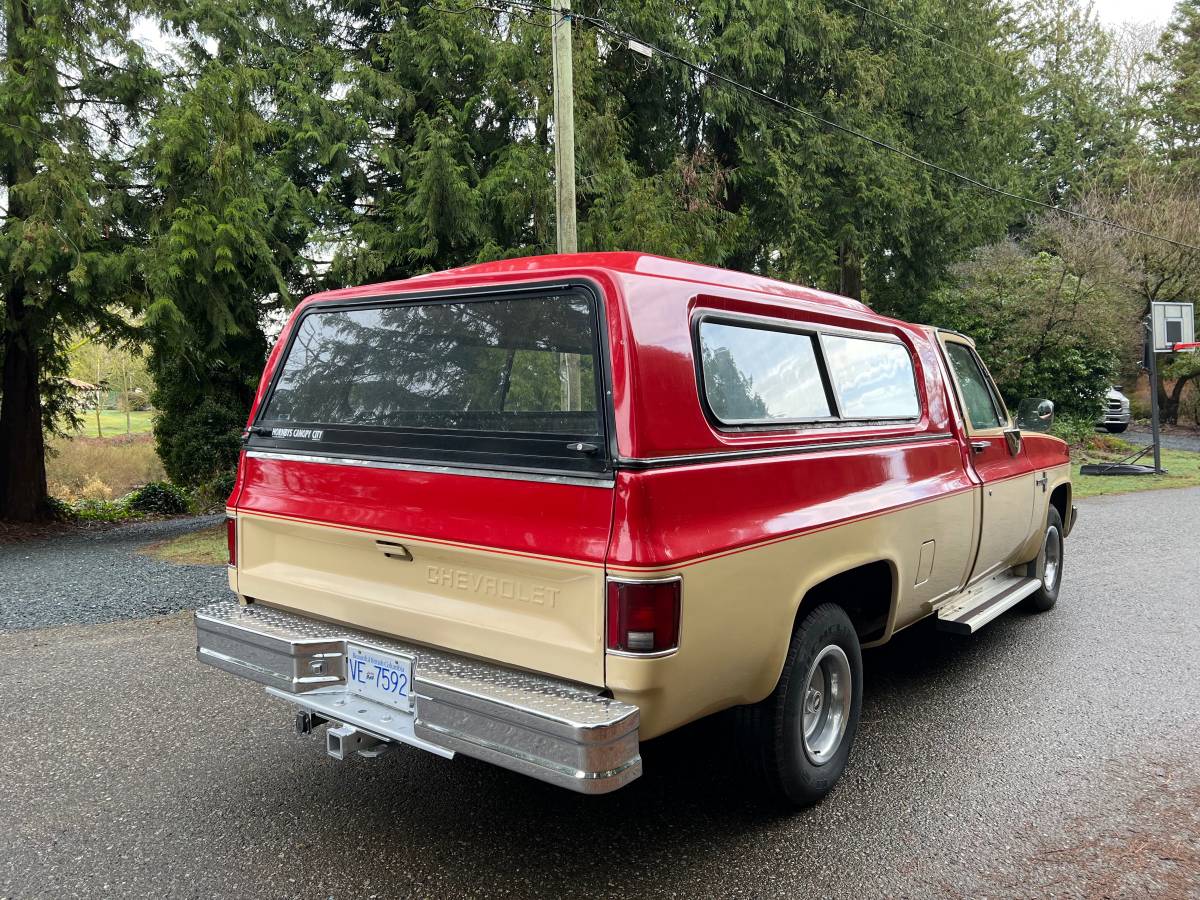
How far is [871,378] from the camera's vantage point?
161 inches

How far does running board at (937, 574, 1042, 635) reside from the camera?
4.46 metres

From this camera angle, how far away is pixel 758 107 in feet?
51.2

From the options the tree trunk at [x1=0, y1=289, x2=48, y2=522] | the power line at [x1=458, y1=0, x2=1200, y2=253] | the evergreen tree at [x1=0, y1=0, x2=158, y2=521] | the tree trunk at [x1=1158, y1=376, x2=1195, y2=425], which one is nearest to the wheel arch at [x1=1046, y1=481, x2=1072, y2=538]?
the power line at [x1=458, y1=0, x2=1200, y2=253]

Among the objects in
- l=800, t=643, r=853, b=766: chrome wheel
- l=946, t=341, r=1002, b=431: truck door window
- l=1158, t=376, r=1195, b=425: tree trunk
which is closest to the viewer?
l=800, t=643, r=853, b=766: chrome wheel

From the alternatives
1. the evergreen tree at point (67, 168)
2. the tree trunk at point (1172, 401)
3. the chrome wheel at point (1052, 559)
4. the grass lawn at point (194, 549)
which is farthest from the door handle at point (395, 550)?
the tree trunk at point (1172, 401)

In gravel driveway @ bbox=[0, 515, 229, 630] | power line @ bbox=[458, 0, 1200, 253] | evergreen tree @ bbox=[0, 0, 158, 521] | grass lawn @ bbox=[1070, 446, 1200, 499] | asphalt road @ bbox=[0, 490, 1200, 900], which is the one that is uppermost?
power line @ bbox=[458, 0, 1200, 253]

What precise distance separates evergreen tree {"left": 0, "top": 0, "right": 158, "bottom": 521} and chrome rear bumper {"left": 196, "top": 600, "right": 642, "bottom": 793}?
686cm

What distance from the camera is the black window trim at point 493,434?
Answer: 2699 mm

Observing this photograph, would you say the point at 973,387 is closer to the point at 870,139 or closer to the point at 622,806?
the point at 622,806

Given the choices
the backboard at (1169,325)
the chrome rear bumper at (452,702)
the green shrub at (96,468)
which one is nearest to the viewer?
the chrome rear bumper at (452,702)

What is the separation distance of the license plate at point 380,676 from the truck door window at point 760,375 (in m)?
1.38

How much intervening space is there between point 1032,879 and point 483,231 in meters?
9.04

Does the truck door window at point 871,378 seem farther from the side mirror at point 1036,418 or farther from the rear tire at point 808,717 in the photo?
the side mirror at point 1036,418

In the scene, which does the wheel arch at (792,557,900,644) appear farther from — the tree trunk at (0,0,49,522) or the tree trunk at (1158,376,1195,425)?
the tree trunk at (1158,376,1195,425)
